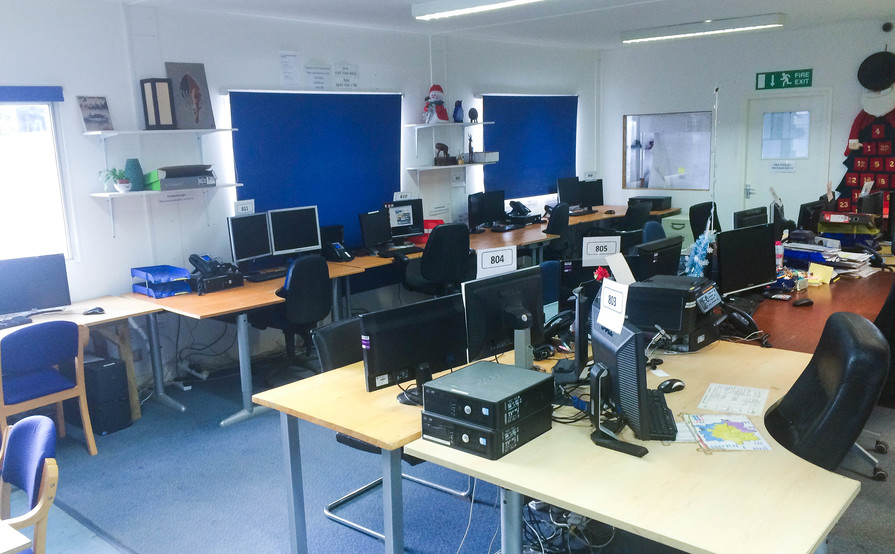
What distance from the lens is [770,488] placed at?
1971mm

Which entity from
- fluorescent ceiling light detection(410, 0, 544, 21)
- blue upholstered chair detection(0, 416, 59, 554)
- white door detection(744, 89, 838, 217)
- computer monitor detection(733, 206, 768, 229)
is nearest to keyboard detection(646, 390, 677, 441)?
blue upholstered chair detection(0, 416, 59, 554)

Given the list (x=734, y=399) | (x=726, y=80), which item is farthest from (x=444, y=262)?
(x=726, y=80)

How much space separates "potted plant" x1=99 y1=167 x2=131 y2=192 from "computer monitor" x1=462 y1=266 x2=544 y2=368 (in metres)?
2.95

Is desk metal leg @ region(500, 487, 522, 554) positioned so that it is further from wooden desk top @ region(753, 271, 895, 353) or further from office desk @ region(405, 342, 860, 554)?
wooden desk top @ region(753, 271, 895, 353)

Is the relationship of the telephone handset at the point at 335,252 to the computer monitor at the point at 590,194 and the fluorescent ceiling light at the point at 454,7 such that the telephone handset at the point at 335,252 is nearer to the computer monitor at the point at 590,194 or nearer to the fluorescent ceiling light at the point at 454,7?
the fluorescent ceiling light at the point at 454,7

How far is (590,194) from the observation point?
28.3 feet

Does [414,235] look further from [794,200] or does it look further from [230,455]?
[794,200]

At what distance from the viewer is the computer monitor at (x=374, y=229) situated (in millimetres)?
6180

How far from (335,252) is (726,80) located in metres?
5.04

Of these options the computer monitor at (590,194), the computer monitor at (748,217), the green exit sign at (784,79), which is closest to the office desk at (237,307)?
the computer monitor at (748,217)

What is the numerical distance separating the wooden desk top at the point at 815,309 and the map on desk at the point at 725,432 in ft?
3.59

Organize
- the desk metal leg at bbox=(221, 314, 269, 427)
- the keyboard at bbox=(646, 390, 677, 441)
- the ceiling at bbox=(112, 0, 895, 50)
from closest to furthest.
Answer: the keyboard at bbox=(646, 390, 677, 441), the desk metal leg at bbox=(221, 314, 269, 427), the ceiling at bbox=(112, 0, 895, 50)

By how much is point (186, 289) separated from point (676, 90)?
20.3 ft

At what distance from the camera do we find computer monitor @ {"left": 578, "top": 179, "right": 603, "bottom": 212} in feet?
28.1
